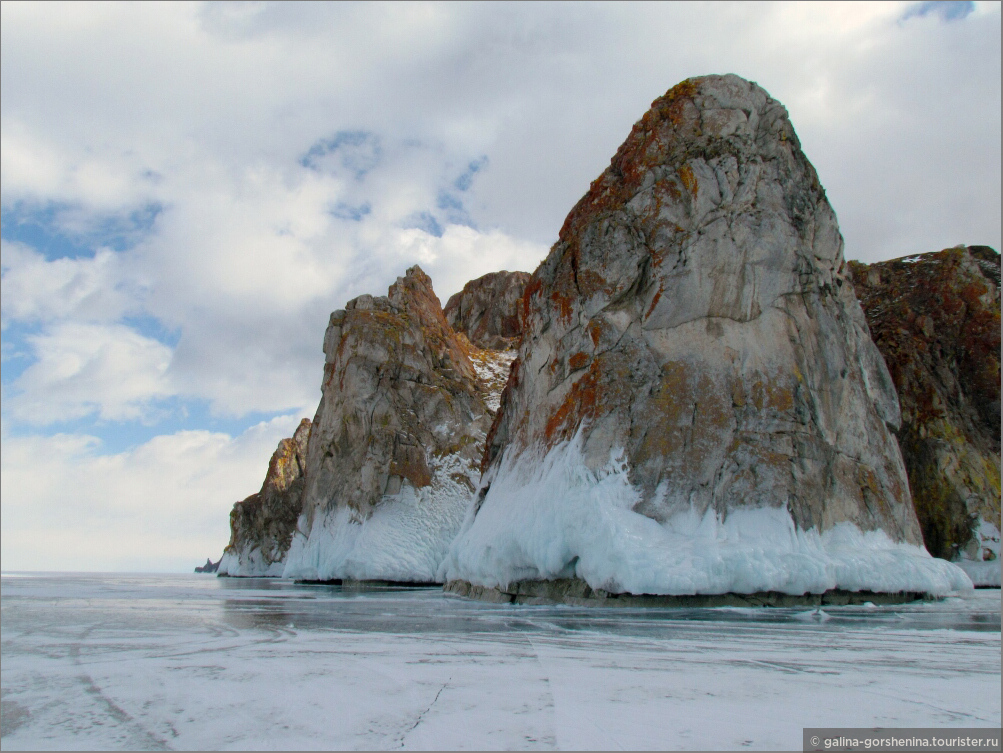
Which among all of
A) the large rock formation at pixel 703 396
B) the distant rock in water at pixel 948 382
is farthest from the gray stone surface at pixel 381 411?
the distant rock in water at pixel 948 382

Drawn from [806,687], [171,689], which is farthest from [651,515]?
[171,689]

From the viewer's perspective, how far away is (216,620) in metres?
11.8

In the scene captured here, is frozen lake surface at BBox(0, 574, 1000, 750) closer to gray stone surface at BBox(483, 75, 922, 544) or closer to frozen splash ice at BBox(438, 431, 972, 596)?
frozen splash ice at BBox(438, 431, 972, 596)

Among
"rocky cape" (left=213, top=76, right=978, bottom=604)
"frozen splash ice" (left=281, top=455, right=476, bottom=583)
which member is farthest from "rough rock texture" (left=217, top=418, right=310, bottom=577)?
"rocky cape" (left=213, top=76, right=978, bottom=604)

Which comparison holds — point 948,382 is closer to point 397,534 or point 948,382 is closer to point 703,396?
point 703,396

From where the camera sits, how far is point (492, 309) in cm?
7350

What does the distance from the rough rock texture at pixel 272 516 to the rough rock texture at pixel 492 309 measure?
21252 millimetres

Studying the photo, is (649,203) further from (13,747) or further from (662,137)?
(13,747)

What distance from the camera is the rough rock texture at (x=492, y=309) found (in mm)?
71312

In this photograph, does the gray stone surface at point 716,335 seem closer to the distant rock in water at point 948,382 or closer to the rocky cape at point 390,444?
the distant rock in water at point 948,382

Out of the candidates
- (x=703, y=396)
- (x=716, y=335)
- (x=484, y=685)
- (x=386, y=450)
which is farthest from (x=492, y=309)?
(x=484, y=685)

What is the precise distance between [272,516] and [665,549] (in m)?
60.4

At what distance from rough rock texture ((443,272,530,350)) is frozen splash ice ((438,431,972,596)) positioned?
166 ft

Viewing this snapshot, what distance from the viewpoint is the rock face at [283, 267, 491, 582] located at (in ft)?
118
